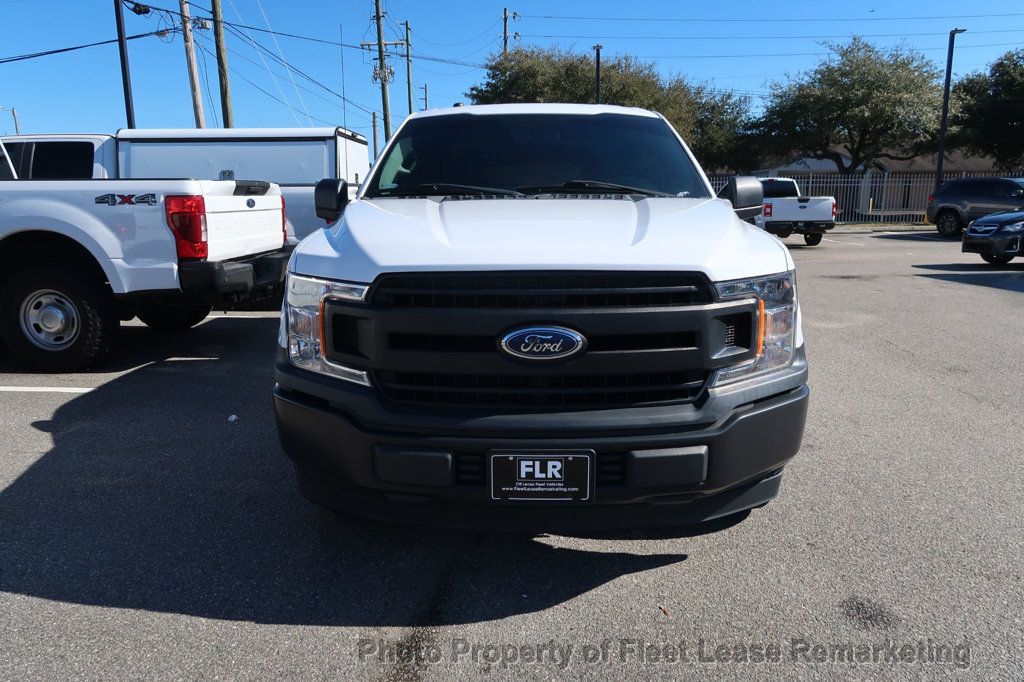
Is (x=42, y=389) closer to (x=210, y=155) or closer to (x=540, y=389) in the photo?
(x=540, y=389)

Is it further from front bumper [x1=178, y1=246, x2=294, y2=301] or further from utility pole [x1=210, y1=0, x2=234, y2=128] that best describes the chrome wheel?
utility pole [x1=210, y1=0, x2=234, y2=128]

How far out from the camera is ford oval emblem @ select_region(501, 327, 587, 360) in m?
2.42

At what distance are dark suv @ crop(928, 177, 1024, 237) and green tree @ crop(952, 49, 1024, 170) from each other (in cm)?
1831

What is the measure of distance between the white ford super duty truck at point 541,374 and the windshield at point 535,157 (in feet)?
3.68

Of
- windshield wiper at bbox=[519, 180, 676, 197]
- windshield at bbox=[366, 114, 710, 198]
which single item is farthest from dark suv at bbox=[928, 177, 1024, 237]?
windshield wiper at bbox=[519, 180, 676, 197]

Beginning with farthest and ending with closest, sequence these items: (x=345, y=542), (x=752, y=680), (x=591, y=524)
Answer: (x=345, y=542), (x=591, y=524), (x=752, y=680)

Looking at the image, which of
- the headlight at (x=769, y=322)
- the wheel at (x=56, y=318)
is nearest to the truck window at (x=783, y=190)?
the wheel at (x=56, y=318)

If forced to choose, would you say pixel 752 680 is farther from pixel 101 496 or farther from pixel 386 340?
pixel 101 496

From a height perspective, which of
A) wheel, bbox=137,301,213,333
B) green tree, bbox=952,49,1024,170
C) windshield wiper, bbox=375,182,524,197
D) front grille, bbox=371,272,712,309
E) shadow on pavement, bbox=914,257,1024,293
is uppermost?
green tree, bbox=952,49,1024,170

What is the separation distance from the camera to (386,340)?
248 centimetres

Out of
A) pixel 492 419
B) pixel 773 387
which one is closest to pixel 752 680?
pixel 773 387

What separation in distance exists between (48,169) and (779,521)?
402 inches

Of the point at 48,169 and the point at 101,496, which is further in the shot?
the point at 48,169

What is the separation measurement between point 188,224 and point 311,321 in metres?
3.60
